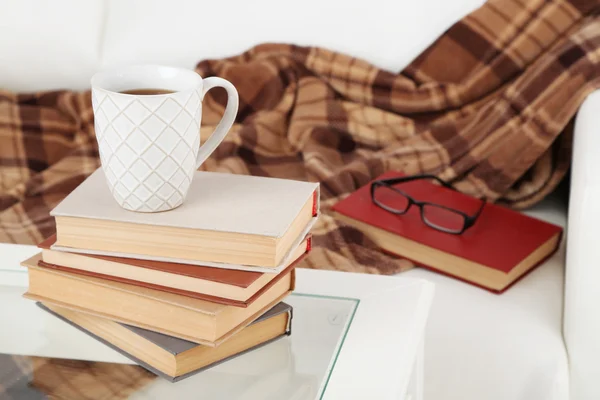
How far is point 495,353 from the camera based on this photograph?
1021mm

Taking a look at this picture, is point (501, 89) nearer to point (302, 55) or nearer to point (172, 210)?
point (302, 55)

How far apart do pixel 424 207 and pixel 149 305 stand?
0.65 metres

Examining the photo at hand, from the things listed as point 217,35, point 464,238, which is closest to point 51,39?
point 217,35

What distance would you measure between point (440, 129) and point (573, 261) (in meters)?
0.50

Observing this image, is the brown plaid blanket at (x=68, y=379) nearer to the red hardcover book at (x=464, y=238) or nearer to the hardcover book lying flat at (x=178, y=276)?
the hardcover book lying flat at (x=178, y=276)

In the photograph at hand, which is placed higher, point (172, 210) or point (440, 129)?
point (172, 210)

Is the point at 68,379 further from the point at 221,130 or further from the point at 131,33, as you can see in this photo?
the point at 131,33

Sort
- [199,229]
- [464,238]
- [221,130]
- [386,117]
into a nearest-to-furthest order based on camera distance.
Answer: [199,229] < [221,130] < [464,238] < [386,117]

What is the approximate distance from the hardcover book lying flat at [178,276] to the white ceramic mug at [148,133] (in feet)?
0.18

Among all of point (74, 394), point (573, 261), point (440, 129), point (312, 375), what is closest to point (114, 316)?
point (74, 394)

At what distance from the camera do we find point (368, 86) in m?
1.57

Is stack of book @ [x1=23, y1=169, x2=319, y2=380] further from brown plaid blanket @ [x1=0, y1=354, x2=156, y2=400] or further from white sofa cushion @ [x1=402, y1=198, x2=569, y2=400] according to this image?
white sofa cushion @ [x1=402, y1=198, x2=569, y2=400]

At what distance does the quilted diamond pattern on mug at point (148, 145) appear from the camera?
69cm

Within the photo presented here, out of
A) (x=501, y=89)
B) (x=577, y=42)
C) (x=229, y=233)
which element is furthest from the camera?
(x=501, y=89)
